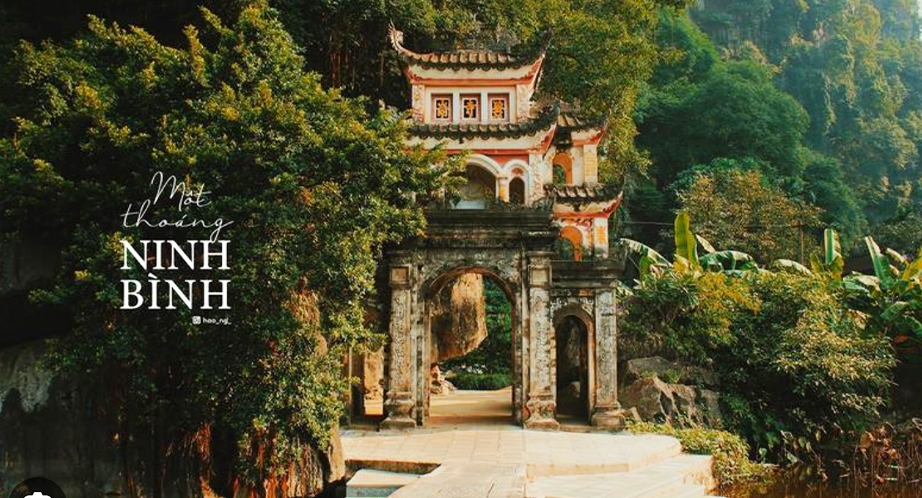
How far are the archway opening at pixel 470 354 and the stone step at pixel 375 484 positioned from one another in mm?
4569

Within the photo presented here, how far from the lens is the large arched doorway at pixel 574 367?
15.4 m

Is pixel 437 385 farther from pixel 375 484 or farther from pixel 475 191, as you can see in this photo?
pixel 375 484

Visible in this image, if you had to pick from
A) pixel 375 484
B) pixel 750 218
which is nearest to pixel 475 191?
pixel 375 484

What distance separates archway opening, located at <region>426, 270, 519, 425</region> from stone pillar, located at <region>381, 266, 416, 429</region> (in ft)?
3.09

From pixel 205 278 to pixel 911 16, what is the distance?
74.9 m

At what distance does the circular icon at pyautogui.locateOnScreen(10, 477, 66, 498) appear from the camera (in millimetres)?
9438

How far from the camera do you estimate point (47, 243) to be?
10148 millimetres

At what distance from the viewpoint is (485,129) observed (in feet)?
51.7

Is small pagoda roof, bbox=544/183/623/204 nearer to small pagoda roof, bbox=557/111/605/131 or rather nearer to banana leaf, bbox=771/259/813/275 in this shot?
small pagoda roof, bbox=557/111/605/131

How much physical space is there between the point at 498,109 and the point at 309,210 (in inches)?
297

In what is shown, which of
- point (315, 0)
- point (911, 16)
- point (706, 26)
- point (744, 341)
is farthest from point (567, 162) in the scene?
point (911, 16)

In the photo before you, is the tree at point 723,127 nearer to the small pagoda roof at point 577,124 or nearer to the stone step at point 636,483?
the small pagoda roof at point 577,124

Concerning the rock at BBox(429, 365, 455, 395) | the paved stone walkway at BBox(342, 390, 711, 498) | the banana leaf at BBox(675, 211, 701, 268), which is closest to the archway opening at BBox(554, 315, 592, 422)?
the paved stone walkway at BBox(342, 390, 711, 498)

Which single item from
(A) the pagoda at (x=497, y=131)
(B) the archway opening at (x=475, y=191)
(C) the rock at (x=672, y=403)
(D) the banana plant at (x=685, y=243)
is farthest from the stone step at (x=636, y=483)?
(D) the banana plant at (x=685, y=243)
